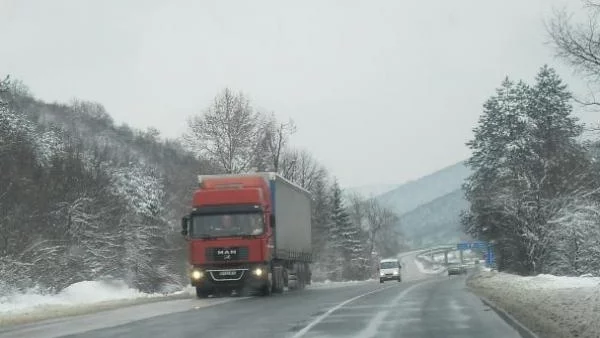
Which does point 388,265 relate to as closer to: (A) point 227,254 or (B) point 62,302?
(A) point 227,254

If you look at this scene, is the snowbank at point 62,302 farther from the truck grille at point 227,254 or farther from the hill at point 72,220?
the truck grille at point 227,254

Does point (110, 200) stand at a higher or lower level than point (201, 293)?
higher

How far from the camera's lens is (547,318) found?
15.2m

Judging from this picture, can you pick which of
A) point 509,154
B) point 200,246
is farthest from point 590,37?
point 509,154

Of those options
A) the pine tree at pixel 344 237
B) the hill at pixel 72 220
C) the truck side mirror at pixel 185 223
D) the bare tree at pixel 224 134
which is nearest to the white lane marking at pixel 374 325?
the truck side mirror at pixel 185 223

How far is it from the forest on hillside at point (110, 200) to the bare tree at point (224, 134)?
0.07 m

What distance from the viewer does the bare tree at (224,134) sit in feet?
194

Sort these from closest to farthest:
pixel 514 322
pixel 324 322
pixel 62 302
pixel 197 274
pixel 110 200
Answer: pixel 514 322 → pixel 324 322 → pixel 62 302 → pixel 197 274 → pixel 110 200

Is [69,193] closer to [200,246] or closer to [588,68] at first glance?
[200,246]

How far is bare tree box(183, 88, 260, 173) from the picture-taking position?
5928 cm

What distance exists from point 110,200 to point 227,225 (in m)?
23.2

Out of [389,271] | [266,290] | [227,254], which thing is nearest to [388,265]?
[389,271]

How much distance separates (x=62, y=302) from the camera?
Result: 26172 millimetres

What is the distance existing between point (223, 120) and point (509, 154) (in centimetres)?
2862
